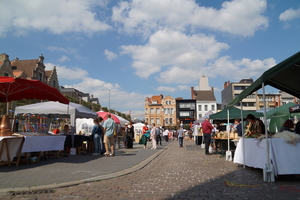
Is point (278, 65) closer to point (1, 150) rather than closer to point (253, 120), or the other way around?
point (253, 120)

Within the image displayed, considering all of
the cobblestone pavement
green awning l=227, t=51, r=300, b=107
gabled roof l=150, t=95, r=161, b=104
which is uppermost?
gabled roof l=150, t=95, r=161, b=104

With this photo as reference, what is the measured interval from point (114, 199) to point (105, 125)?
7906 mm

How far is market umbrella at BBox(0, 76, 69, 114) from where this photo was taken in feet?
28.1

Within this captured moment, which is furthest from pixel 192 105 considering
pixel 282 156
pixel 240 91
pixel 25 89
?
pixel 282 156

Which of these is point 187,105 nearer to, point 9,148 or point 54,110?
point 54,110

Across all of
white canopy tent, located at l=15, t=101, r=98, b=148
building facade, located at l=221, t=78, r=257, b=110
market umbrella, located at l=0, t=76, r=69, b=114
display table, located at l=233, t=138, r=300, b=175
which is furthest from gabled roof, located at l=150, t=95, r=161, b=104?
display table, located at l=233, t=138, r=300, b=175

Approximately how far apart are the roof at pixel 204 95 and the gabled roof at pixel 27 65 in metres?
56.6

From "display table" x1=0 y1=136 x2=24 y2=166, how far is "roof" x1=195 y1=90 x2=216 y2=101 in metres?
82.1

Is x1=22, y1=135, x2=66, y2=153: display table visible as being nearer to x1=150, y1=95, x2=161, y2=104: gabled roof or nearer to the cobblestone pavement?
the cobblestone pavement

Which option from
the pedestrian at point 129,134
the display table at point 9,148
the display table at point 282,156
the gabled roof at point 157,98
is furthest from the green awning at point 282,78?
the gabled roof at point 157,98

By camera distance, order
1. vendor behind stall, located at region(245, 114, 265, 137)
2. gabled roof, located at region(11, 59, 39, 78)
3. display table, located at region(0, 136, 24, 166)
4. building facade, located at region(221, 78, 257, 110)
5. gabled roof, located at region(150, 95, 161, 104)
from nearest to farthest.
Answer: display table, located at region(0, 136, 24, 166) < vendor behind stall, located at region(245, 114, 265, 137) < gabled roof, located at region(11, 59, 39, 78) < building facade, located at region(221, 78, 257, 110) < gabled roof, located at region(150, 95, 161, 104)

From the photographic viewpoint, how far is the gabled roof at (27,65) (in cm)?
4362

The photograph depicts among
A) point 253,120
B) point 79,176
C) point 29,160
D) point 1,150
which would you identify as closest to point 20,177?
point 79,176

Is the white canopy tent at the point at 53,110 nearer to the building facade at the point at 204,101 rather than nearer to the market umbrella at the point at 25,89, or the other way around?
the market umbrella at the point at 25,89
